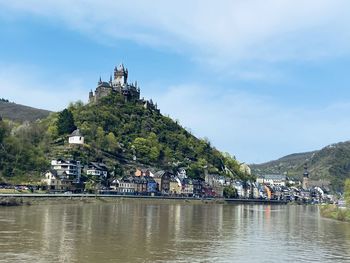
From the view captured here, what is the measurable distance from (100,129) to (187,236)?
10759 centimetres

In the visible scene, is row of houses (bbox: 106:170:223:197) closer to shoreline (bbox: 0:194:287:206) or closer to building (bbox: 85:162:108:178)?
building (bbox: 85:162:108:178)

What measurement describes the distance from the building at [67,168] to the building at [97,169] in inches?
162

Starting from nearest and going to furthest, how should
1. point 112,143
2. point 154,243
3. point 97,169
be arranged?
1. point 154,243
2. point 97,169
3. point 112,143

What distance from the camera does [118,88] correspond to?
180875 millimetres

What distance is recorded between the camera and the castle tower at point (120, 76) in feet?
607

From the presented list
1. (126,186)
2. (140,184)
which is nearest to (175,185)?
(140,184)

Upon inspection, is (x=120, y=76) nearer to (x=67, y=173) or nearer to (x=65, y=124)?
(x=65, y=124)

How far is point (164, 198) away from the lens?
115m

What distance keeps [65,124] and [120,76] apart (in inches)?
2056

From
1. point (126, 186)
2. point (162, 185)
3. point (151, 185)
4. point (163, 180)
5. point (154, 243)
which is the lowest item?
point (154, 243)

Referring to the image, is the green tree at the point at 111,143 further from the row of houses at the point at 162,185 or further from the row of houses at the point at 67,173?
the row of houses at the point at 67,173

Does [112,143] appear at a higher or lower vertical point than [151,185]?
higher

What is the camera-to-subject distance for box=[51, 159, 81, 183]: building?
4414 inches

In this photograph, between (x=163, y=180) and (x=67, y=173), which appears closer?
(x=67, y=173)
